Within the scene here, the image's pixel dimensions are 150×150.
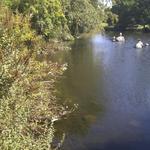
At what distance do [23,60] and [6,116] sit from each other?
622 centimetres

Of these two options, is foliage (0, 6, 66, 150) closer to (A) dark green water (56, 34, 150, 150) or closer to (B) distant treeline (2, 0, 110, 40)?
(A) dark green water (56, 34, 150, 150)

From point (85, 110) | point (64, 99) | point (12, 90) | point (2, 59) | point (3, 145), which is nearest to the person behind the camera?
point (3, 145)

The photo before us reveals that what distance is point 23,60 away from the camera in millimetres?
18906

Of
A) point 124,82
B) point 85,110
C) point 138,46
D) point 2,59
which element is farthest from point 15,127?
point 138,46

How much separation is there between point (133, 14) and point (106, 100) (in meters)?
73.4

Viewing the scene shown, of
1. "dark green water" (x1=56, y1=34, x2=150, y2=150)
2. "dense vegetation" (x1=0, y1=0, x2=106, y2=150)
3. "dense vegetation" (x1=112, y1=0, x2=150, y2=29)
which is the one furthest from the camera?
"dense vegetation" (x1=112, y1=0, x2=150, y2=29)

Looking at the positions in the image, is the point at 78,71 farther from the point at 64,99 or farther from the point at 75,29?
the point at 75,29

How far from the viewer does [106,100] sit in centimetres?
3111

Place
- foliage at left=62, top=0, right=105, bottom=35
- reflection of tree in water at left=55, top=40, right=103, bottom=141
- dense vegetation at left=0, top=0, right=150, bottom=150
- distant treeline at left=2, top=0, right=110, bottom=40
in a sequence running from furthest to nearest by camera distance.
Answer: foliage at left=62, top=0, right=105, bottom=35 < distant treeline at left=2, top=0, right=110, bottom=40 < reflection of tree in water at left=55, top=40, right=103, bottom=141 < dense vegetation at left=0, top=0, right=150, bottom=150

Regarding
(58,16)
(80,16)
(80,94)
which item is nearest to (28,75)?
(80,94)

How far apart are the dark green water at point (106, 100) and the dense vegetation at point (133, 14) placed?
46905 mm

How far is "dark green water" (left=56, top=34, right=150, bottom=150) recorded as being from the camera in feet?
76.3

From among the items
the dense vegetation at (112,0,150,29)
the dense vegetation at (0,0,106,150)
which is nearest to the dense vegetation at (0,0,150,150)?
the dense vegetation at (0,0,106,150)

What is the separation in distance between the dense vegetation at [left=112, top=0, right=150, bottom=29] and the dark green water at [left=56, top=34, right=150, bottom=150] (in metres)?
46.9
